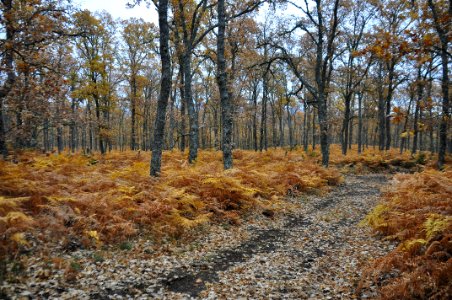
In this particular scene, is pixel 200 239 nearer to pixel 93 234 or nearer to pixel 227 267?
pixel 227 267

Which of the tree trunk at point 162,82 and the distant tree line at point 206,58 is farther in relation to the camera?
the tree trunk at point 162,82

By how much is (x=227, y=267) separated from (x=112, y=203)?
294 cm

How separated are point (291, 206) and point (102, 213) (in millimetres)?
5886

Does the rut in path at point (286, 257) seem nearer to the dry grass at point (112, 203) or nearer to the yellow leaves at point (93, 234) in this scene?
the dry grass at point (112, 203)

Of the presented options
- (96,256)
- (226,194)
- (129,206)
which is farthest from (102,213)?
(226,194)

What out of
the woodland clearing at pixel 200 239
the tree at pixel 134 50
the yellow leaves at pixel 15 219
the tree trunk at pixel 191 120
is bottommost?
the woodland clearing at pixel 200 239

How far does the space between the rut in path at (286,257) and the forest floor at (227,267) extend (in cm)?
2

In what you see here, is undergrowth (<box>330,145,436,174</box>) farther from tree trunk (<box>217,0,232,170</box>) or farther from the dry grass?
the dry grass

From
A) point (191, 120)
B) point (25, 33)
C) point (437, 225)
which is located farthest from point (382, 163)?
point (25, 33)

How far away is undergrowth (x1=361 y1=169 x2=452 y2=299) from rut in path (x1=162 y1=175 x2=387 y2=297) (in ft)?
1.83

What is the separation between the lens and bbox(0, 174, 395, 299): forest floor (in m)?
4.25

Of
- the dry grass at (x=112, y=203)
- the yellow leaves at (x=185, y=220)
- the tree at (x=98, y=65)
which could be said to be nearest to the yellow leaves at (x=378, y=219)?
the dry grass at (x=112, y=203)

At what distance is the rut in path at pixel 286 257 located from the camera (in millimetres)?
4688

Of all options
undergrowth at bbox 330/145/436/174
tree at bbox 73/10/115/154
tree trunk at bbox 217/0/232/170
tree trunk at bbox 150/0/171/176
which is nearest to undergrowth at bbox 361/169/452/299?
tree trunk at bbox 217/0/232/170
